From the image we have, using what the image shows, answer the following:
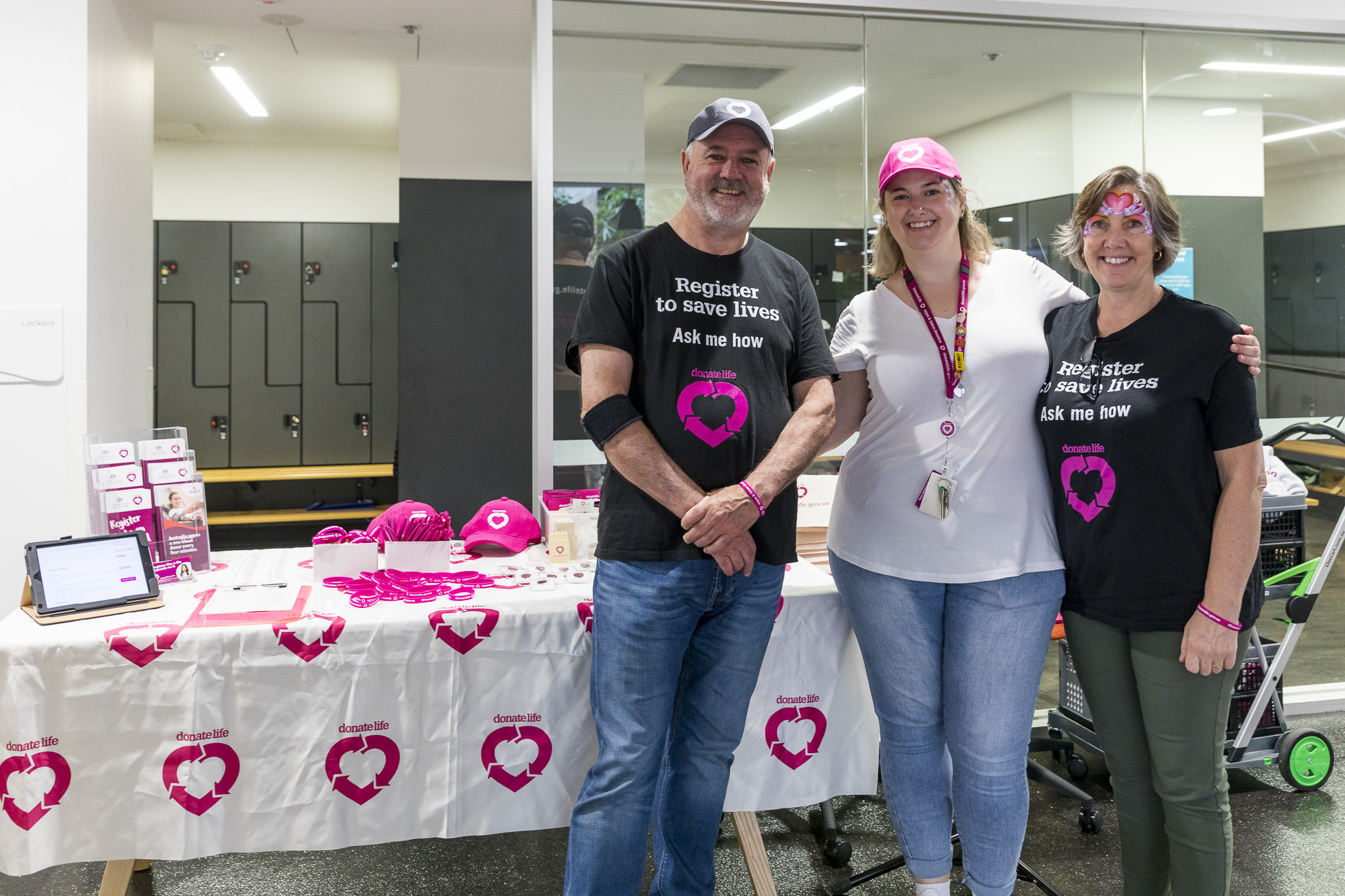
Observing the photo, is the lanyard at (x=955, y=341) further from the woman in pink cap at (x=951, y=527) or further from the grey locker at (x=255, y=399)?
the grey locker at (x=255, y=399)

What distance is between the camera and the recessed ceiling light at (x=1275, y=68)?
11.4ft

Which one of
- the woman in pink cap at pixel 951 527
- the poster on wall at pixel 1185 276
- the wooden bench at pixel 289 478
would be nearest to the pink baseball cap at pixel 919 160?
the woman in pink cap at pixel 951 527

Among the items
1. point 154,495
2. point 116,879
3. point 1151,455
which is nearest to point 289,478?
point 154,495

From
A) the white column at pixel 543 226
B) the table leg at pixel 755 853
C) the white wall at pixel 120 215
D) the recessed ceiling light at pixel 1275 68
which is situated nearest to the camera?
the table leg at pixel 755 853

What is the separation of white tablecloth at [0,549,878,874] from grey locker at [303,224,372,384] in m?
5.34

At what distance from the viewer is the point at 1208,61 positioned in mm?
3453

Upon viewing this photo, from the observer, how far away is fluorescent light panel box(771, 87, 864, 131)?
3.30m

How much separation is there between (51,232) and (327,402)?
411cm

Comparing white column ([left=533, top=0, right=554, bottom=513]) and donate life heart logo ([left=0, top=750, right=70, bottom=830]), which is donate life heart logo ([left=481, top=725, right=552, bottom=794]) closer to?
donate life heart logo ([left=0, top=750, right=70, bottom=830])

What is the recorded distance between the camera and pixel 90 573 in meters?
1.95

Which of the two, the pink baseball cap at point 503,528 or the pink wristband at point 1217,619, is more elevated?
the pink baseball cap at point 503,528

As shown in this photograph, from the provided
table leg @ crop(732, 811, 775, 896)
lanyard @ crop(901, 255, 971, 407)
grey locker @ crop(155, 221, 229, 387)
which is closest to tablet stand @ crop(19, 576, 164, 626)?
table leg @ crop(732, 811, 775, 896)

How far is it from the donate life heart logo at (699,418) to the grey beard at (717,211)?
29 centimetres

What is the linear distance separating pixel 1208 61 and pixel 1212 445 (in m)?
2.64
